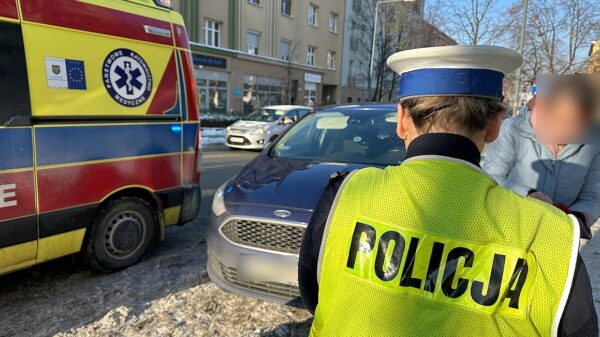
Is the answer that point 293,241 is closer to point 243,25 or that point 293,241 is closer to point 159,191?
point 159,191

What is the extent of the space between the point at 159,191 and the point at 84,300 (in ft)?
3.82

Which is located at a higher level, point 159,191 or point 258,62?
point 258,62

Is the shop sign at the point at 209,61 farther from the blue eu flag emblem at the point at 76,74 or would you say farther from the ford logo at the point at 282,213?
the ford logo at the point at 282,213

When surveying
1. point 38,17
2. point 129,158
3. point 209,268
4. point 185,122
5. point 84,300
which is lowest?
point 84,300

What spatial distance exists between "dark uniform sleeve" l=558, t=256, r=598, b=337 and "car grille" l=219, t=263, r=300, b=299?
2127 mm

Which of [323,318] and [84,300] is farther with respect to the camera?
[84,300]

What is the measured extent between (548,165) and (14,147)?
3.41 m

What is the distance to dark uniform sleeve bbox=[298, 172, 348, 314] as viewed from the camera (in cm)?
117

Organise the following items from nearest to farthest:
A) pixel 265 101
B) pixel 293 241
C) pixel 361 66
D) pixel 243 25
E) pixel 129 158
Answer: pixel 293 241 → pixel 129 158 → pixel 243 25 → pixel 265 101 → pixel 361 66

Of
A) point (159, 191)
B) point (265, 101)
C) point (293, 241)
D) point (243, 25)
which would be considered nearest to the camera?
point (293, 241)

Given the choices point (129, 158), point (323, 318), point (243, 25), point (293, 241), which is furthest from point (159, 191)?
point (243, 25)

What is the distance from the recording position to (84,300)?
334cm

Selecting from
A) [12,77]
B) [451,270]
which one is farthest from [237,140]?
[451,270]

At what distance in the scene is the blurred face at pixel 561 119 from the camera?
5.81 ft
